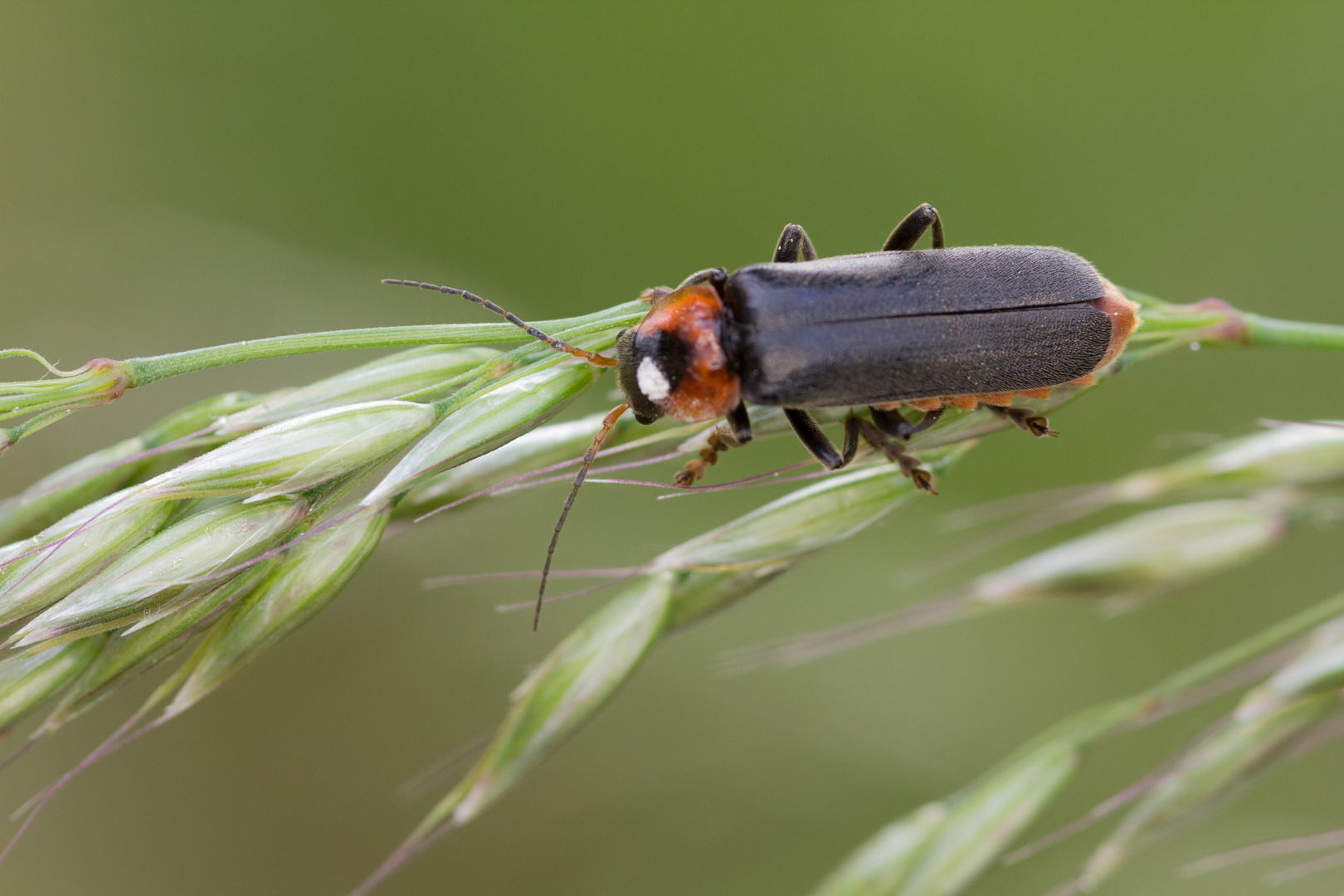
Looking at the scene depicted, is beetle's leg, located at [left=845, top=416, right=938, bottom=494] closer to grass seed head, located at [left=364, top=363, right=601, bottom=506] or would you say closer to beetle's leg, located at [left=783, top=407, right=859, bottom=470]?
beetle's leg, located at [left=783, top=407, right=859, bottom=470]

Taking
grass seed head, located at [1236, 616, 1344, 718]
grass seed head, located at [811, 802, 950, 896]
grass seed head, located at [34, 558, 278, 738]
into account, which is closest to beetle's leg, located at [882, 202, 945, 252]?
grass seed head, located at [1236, 616, 1344, 718]

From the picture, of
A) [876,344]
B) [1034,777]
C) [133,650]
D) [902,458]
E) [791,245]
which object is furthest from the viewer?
[791,245]

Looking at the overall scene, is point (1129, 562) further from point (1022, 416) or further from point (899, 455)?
point (899, 455)

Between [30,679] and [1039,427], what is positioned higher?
[30,679]

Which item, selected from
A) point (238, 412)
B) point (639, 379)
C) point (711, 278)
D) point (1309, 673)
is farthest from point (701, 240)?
point (1309, 673)

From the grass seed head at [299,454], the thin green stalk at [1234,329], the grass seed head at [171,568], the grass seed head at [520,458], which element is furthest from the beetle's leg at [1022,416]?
the grass seed head at [171,568]

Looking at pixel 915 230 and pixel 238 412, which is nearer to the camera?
pixel 238 412

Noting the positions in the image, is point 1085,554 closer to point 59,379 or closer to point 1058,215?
point 1058,215
